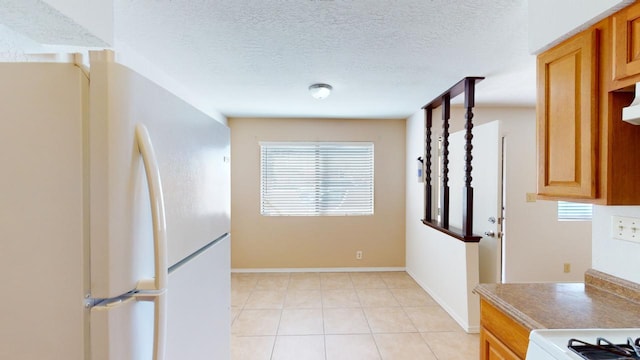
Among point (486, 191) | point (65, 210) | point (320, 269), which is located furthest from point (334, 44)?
point (320, 269)

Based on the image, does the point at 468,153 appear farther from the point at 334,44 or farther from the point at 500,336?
the point at 500,336

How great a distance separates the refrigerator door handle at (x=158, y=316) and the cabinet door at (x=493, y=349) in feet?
4.58

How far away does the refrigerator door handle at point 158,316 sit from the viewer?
0.75m

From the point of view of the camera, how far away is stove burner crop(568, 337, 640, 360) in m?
0.91

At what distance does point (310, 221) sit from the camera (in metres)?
4.44

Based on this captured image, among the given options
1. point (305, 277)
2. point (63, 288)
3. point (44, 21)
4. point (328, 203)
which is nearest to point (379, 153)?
point (328, 203)

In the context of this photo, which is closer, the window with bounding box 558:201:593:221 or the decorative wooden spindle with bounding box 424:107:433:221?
the window with bounding box 558:201:593:221

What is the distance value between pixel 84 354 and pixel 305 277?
366cm

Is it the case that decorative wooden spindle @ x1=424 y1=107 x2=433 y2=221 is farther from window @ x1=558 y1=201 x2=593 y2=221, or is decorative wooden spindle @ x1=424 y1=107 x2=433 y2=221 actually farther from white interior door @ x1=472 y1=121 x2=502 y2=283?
window @ x1=558 y1=201 x2=593 y2=221

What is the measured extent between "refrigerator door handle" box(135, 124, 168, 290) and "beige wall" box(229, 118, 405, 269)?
3.69 metres

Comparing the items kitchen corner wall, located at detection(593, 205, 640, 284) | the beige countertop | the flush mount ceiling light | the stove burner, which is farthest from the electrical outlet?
the flush mount ceiling light

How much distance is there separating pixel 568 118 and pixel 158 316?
187 centimetres

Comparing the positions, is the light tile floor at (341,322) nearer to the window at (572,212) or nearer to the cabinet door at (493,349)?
the cabinet door at (493,349)

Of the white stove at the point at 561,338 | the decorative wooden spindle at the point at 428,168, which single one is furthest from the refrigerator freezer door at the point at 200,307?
the decorative wooden spindle at the point at 428,168
